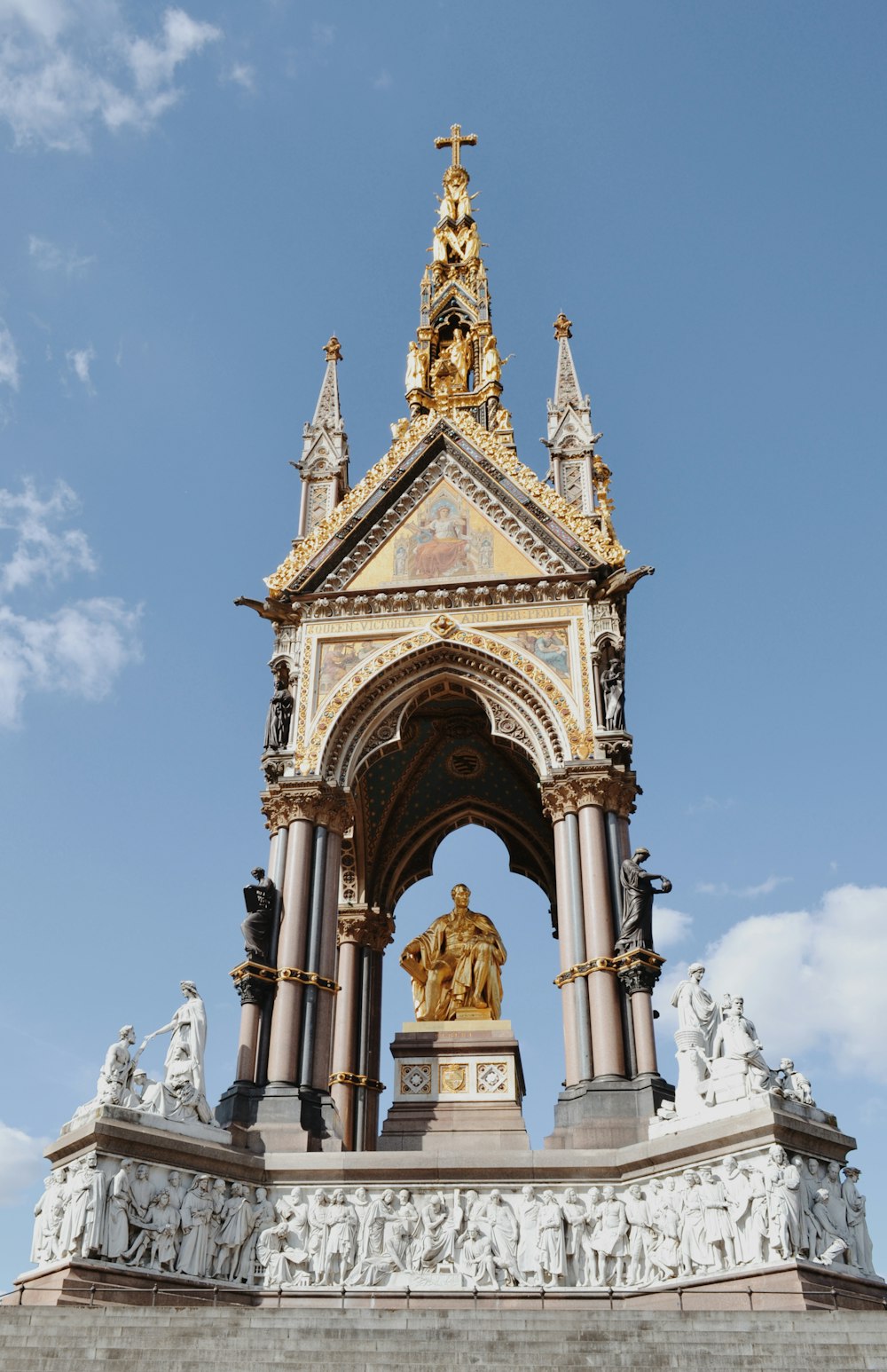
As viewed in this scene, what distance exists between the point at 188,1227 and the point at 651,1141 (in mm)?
5953

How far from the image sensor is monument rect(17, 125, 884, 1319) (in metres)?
15.9

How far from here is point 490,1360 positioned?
37.1 feet

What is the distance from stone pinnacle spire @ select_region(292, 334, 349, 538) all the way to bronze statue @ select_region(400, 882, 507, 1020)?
7.81 m

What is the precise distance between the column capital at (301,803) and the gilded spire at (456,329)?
27.9ft

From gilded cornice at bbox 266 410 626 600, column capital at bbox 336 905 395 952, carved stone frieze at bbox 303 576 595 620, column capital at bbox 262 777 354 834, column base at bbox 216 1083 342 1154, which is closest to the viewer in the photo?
column base at bbox 216 1083 342 1154

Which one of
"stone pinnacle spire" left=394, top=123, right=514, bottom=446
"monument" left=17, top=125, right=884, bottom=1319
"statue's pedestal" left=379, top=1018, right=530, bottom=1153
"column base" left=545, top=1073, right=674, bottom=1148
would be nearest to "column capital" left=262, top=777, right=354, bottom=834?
"monument" left=17, top=125, right=884, bottom=1319

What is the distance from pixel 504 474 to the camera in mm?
24031

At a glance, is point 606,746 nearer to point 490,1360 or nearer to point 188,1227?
point 188,1227

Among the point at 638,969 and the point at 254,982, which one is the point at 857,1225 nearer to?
the point at 638,969

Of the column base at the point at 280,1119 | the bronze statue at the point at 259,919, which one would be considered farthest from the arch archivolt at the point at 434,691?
the column base at the point at 280,1119

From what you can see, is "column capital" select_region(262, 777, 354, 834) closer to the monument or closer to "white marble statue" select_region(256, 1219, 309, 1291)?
the monument

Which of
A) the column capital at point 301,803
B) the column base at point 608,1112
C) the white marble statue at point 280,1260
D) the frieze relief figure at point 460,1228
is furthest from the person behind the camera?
the column capital at point 301,803

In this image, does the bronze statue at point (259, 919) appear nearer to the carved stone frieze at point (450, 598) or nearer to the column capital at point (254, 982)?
the column capital at point (254, 982)

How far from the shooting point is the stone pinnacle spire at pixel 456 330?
27.6 metres
